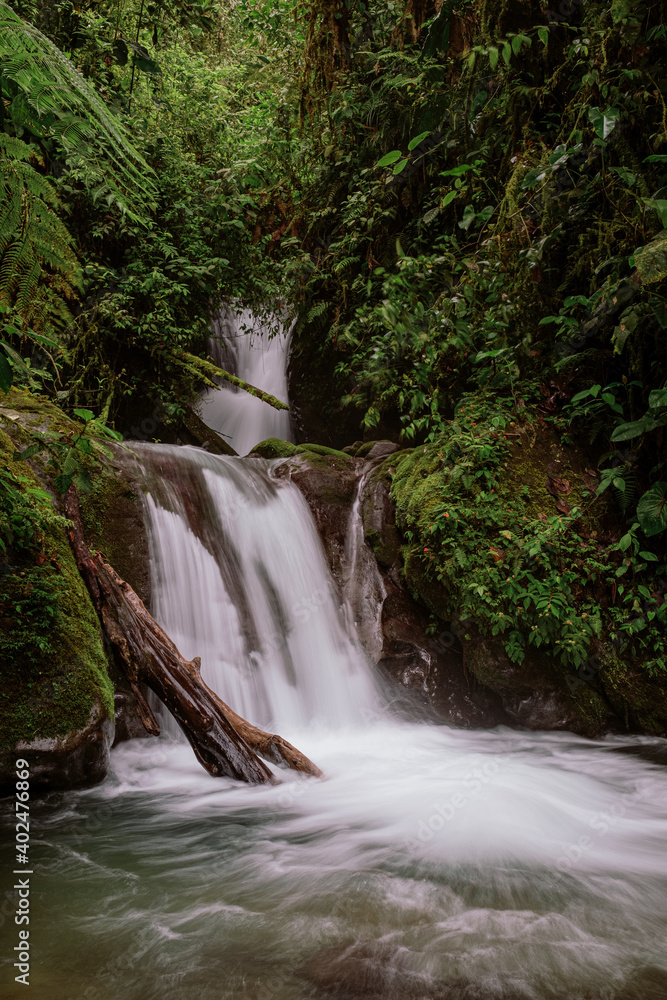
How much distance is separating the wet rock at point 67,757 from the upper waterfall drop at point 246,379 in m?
6.67

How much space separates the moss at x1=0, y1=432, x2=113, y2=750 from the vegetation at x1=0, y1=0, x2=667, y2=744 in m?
0.14

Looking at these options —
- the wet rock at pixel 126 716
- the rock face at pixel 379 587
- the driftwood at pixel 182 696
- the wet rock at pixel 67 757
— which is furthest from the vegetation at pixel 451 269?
the wet rock at pixel 126 716

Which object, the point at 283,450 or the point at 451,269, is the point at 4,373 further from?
the point at 283,450

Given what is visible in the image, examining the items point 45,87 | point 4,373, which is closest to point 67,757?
point 4,373

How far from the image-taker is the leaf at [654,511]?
4.28 metres

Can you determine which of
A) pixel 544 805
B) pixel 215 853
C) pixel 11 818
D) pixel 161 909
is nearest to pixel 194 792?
pixel 215 853

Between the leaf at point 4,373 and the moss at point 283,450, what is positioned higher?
the moss at point 283,450

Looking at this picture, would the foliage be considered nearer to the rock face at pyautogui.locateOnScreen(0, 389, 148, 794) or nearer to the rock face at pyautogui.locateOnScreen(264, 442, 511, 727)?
the rock face at pyautogui.locateOnScreen(264, 442, 511, 727)

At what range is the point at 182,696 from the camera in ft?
12.0

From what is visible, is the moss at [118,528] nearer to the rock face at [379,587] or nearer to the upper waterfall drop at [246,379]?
the rock face at [379,587]

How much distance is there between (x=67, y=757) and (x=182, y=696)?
68 centimetres

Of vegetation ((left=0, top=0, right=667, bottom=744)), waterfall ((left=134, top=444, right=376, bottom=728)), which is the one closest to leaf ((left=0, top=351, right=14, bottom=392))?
vegetation ((left=0, top=0, right=667, bottom=744))

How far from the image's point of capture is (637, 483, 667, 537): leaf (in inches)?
169

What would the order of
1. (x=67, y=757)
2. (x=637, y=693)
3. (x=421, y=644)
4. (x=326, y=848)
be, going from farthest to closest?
(x=421, y=644)
(x=637, y=693)
(x=67, y=757)
(x=326, y=848)
